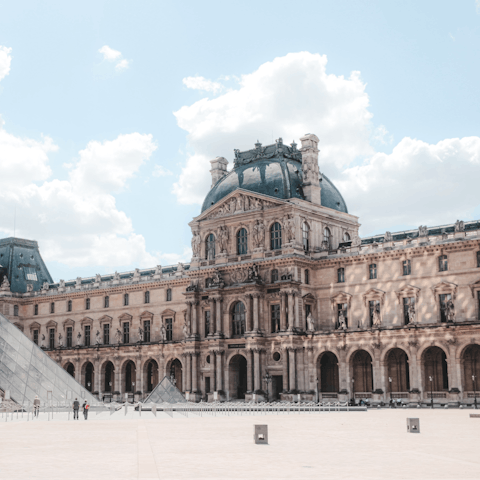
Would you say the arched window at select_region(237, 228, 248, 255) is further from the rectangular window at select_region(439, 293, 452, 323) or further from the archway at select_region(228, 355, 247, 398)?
the rectangular window at select_region(439, 293, 452, 323)

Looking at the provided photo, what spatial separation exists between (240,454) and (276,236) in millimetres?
48021

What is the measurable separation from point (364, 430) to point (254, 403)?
108 feet

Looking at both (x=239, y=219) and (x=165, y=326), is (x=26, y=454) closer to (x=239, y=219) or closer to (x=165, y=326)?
(x=239, y=219)

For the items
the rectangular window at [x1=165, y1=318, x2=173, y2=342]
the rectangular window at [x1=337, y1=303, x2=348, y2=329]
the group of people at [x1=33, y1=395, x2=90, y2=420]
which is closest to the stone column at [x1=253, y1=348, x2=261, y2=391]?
the rectangular window at [x1=337, y1=303, x2=348, y2=329]

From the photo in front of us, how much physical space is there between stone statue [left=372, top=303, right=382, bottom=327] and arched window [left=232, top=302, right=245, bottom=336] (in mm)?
12380

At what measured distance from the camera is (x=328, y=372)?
68.4 meters

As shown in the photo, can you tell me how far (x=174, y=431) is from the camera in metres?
33.1

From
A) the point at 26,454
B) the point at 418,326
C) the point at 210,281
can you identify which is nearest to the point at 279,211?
the point at 210,281

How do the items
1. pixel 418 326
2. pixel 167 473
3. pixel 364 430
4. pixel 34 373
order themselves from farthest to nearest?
pixel 418 326 → pixel 34 373 → pixel 364 430 → pixel 167 473

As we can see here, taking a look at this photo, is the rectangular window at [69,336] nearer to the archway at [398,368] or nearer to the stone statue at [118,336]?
the stone statue at [118,336]

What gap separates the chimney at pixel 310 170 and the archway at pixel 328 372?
47.4 feet


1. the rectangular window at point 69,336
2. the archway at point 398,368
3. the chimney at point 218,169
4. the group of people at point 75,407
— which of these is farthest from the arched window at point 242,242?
the rectangular window at point 69,336

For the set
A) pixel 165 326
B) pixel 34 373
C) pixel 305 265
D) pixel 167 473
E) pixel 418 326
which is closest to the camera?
pixel 167 473

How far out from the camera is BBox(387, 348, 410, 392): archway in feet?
210
